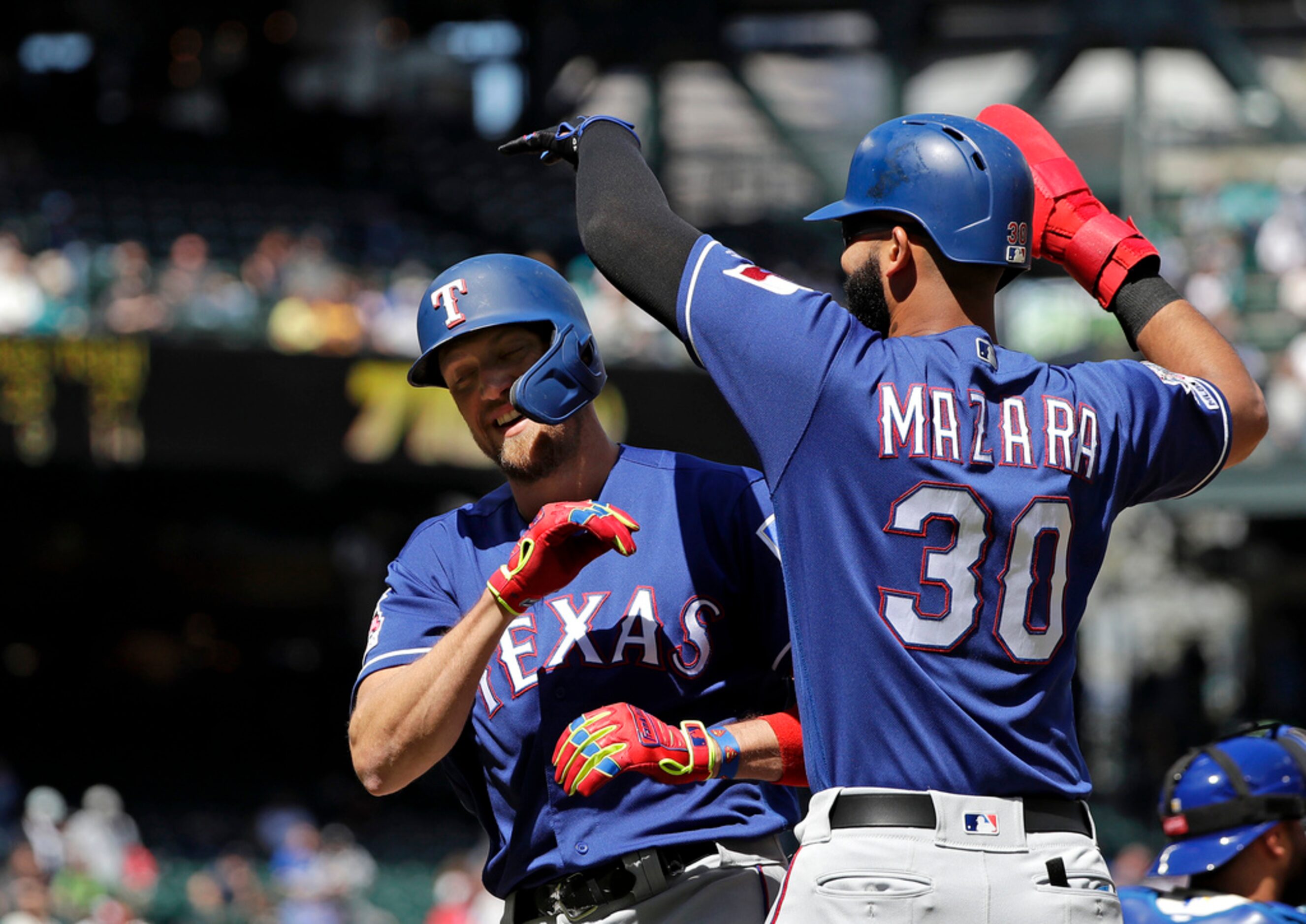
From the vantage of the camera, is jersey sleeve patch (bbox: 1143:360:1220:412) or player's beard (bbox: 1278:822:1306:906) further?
player's beard (bbox: 1278:822:1306:906)

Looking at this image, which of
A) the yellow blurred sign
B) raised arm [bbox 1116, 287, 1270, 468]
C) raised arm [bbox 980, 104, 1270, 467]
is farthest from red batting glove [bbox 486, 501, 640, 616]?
the yellow blurred sign

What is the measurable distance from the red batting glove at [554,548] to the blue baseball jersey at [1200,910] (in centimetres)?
164

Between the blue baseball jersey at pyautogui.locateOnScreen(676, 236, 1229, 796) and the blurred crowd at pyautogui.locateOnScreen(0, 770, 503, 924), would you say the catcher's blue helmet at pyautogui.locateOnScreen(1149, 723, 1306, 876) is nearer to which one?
the blue baseball jersey at pyautogui.locateOnScreen(676, 236, 1229, 796)

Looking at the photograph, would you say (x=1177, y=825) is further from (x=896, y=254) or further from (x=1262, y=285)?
(x=1262, y=285)

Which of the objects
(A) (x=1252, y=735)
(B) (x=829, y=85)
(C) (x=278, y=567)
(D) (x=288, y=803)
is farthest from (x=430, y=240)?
(A) (x=1252, y=735)

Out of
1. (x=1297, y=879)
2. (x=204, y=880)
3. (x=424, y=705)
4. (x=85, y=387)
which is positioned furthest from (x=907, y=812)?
(x=85, y=387)

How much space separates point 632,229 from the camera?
8.39 feet

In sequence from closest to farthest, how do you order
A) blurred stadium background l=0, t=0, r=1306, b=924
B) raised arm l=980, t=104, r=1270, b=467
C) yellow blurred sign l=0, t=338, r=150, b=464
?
1. raised arm l=980, t=104, r=1270, b=467
2. yellow blurred sign l=0, t=338, r=150, b=464
3. blurred stadium background l=0, t=0, r=1306, b=924

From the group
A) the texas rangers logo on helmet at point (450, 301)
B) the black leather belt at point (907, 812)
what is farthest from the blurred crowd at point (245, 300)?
the black leather belt at point (907, 812)

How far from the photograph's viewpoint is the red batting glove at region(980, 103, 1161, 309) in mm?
2863

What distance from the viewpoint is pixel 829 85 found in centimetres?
2255

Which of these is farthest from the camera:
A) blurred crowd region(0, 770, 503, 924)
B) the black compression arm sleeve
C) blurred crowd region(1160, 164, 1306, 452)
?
blurred crowd region(1160, 164, 1306, 452)

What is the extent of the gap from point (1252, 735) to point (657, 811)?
167cm

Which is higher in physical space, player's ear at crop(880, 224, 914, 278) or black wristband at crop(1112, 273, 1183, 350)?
player's ear at crop(880, 224, 914, 278)
